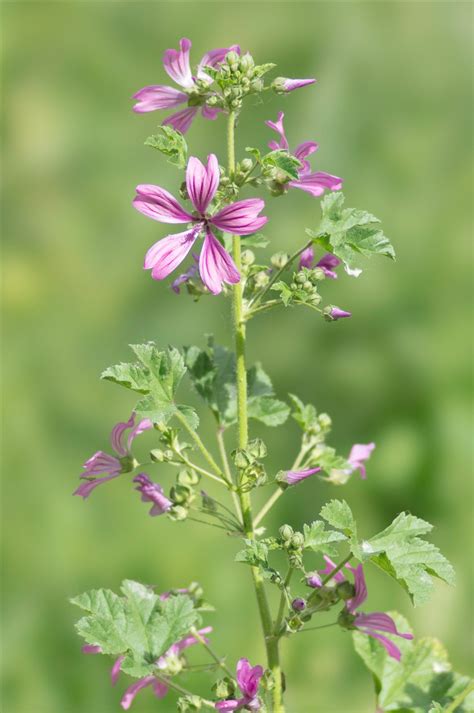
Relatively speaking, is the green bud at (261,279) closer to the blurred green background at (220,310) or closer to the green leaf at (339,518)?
the green leaf at (339,518)

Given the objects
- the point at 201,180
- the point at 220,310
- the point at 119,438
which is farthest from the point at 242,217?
the point at 220,310

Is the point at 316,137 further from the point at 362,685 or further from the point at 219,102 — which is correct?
the point at 219,102

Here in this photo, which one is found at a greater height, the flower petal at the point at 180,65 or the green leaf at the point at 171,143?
the flower petal at the point at 180,65

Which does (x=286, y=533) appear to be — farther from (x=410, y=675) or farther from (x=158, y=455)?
(x=410, y=675)

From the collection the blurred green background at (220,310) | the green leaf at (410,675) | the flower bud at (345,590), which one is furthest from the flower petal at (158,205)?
the blurred green background at (220,310)

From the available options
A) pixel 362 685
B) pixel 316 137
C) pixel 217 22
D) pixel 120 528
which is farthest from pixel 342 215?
pixel 217 22

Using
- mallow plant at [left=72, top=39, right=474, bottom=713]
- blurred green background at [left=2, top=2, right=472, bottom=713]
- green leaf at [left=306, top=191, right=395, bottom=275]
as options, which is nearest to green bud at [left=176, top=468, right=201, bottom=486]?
mallow plant at [left=72, top=39, right=474, bottom=713]
